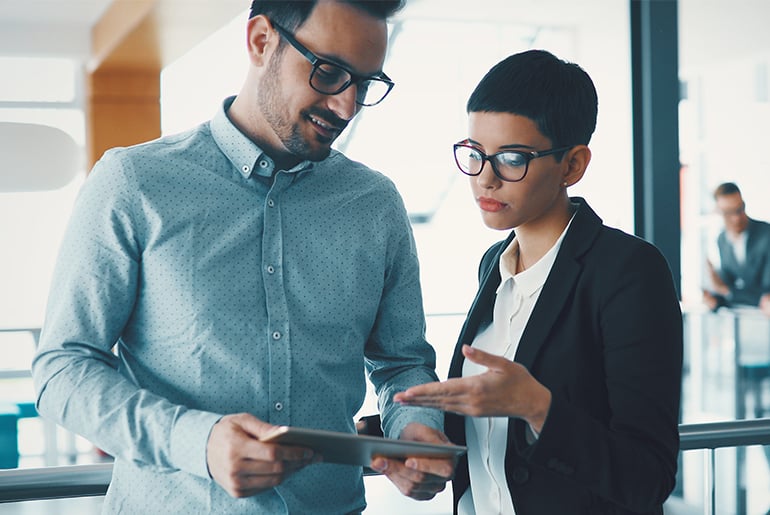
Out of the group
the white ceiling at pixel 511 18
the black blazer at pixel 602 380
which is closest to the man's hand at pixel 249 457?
the black blazer at pixel 602 380

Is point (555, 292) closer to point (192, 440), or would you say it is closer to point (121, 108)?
point (192, 440)

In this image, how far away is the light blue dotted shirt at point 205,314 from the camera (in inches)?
54.9

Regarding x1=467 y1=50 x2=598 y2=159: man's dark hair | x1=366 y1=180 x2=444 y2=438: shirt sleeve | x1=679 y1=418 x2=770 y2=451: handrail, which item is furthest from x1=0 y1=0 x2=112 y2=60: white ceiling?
x1=679 y1=418 x2=770 y2=451: handrail

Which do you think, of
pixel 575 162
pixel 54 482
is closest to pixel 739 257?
pixel 575 162

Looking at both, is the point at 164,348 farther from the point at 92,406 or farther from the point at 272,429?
the point at 272,429

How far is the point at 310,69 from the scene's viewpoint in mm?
1536

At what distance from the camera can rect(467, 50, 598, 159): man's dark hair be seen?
1.53 m

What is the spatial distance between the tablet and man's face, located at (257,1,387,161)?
571mm

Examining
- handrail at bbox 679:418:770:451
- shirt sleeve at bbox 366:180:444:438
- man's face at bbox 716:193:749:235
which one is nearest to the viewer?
shirt sleeve at bbox 366:180:444:438

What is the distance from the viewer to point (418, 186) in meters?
12.3

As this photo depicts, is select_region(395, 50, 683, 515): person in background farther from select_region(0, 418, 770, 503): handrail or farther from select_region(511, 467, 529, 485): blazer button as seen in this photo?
select_region(0, 418, 770, 503): handrail

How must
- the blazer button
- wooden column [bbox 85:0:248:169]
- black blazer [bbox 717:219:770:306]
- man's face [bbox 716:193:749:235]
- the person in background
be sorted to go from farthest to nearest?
wooden column [bbox 85:0:248:169]
man's face [bbox 716:193:749:235]
black blazer [bbox 717:219:770:306]
the blazer button
the person in background

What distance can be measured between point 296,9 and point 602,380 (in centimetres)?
85

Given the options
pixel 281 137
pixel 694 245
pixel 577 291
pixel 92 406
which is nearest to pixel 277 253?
pixel 281 137
